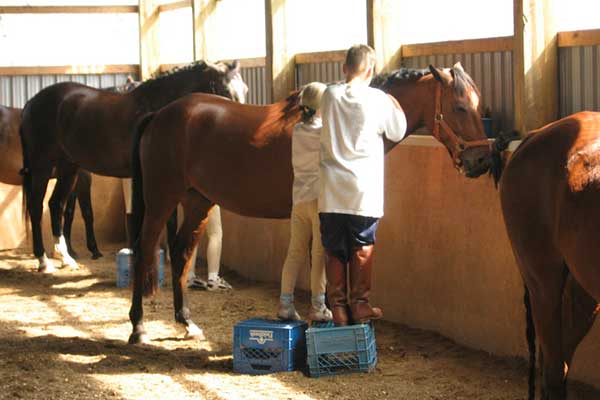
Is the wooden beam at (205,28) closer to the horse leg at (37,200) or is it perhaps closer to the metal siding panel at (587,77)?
the horse leg at (37,200)

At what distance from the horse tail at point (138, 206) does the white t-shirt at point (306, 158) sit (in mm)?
1347

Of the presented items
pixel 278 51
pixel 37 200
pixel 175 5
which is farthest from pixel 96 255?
pixel 278 51

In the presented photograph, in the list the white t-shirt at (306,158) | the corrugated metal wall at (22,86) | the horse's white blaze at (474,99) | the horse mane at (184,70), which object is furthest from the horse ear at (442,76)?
the corrugated metal wall at (22,86)

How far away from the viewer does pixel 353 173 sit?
506 centimetres

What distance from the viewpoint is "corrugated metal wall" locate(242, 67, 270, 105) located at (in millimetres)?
9328

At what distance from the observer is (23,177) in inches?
385

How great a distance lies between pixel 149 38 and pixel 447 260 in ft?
21.6

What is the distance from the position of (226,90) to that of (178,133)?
1.83 metres

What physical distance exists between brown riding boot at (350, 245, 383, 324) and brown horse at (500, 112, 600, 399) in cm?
95

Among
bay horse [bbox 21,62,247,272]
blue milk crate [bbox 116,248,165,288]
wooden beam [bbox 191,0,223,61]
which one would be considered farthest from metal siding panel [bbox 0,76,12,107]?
blue milk crate [bbox 116,248,165,288]

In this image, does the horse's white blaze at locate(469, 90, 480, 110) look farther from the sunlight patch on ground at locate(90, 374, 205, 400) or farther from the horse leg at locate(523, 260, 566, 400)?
the sunlight patch on ground at locate(90, 374, 205, 400)

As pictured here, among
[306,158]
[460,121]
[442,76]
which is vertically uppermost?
[442,76]

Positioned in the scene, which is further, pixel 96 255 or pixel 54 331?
pixel 96 255

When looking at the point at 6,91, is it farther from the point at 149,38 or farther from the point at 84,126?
the point at 84,126
